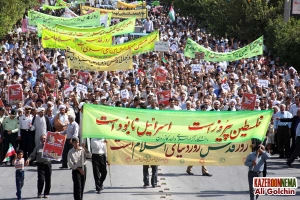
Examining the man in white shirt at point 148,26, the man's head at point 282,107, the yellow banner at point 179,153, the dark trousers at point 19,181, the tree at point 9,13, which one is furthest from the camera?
the man in white shirt at point 148,26

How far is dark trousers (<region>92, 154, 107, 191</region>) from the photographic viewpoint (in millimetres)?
18938

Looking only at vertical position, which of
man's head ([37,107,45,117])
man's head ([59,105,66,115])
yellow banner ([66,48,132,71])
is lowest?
man's head ([37,107,45,117])

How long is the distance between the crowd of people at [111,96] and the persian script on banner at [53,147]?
0.15 metres

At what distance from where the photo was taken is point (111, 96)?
84.2ft

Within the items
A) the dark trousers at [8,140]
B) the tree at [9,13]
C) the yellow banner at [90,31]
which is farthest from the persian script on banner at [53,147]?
the tree at [9,13]

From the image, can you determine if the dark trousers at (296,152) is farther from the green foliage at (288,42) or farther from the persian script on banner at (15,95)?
the green foliage at (288,42)

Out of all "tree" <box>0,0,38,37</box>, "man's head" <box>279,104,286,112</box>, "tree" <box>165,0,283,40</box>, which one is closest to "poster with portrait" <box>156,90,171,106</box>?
"man's head" <box>279,104,286,112</box>

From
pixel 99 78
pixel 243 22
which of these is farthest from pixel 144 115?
pixel 243 22

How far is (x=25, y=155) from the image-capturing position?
23.2m

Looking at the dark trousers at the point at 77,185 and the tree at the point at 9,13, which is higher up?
the tree at the point at 9,13

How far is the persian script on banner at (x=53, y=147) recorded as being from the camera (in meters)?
18.6

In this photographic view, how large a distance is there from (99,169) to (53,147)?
109 cm

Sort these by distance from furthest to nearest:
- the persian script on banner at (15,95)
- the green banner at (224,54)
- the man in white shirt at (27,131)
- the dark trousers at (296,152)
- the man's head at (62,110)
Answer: the green banner at (224,54), the persian script on banner at (15,95), the man in white shirt at (27,131), the man's head at (62,110), the dark trousers at (296,152)

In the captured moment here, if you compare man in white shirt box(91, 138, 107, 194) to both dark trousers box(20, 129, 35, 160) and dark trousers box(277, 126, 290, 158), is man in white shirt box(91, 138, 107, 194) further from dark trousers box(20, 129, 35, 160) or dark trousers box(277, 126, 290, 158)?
dark trousers box(277, 126, 290, 158)
